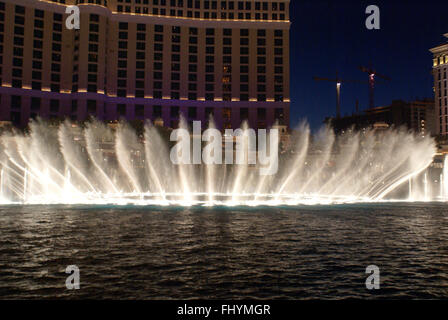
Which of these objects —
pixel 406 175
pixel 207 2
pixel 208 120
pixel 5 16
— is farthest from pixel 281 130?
pixel 5 16

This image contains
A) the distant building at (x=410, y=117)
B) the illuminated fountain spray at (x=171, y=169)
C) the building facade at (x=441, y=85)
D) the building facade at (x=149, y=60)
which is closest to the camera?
the illuminated fountain spray at (x=171, y=169)

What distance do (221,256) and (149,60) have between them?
9810 centimetres

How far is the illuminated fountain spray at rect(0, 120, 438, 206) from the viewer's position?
4797 centimetres

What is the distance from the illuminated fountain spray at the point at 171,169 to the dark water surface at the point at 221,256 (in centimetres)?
2498

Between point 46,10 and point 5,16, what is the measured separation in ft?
29.9

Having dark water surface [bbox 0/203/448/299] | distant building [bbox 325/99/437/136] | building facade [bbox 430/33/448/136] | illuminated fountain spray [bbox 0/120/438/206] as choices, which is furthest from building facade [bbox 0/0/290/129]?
distant building [bbox 325/99/437/136]

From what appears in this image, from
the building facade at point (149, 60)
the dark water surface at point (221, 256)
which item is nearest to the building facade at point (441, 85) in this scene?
the building facade at point (149, 60)

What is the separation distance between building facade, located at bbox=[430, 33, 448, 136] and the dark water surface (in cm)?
12898

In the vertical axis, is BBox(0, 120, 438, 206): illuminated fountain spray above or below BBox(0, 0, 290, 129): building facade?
below

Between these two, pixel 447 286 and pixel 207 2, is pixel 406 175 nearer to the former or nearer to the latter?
pixel 447 286

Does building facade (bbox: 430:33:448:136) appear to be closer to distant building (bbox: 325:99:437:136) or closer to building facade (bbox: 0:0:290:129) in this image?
distant building (bbox: 325:99:437:136)

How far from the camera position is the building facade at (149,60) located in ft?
311

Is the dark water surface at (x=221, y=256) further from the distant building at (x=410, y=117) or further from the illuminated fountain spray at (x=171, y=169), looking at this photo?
the distant building at (x=410, y=117)
